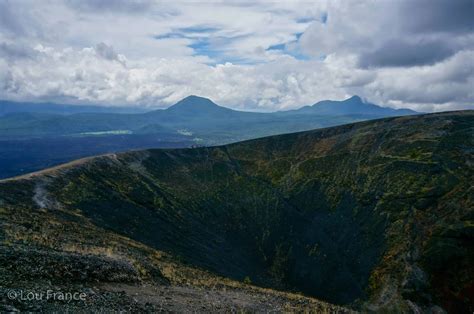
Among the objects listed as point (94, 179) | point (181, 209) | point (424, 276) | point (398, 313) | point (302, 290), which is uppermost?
point (94, 179)

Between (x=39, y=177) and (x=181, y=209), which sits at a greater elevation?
(x=39, y=177)

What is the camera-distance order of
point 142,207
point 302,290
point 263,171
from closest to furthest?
point 302,290, point 142,207, point 263,171

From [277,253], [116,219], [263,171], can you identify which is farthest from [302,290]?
[263,171]

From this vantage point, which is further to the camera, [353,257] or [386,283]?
[353,257]

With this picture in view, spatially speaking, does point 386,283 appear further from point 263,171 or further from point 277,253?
point 263,171
